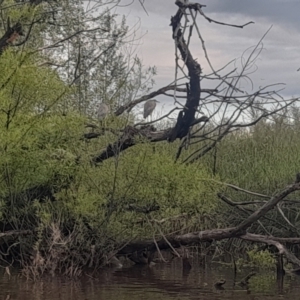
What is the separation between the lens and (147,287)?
940cm

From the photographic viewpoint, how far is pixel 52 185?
35.3ft

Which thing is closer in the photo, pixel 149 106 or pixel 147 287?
pixel 147 287

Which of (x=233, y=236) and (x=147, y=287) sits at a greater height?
(x=233, y=236)

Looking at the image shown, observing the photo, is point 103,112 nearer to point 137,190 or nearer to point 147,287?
point 137,190

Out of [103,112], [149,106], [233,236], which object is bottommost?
[233,236]

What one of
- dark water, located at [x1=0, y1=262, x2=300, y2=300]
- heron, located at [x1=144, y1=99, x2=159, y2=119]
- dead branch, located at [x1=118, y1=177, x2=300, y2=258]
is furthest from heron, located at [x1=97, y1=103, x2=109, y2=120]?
dark water, located at [x1=0, y1=262, x2=300, y2=300]

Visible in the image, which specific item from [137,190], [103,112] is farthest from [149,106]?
[137,190]

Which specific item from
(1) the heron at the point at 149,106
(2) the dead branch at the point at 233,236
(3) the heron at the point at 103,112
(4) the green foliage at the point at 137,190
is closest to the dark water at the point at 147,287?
(2) the dead branch at the point at 233,236

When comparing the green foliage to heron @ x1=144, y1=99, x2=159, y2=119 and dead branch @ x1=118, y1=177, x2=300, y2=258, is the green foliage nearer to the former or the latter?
dead branch @ x1=118, y1=177, x2=300, y2=258

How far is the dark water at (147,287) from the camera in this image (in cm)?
870

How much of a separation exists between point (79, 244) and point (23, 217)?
3.23 feet

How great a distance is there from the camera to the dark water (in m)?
8.70

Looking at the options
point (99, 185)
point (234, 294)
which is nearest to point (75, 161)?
point (99, 185)

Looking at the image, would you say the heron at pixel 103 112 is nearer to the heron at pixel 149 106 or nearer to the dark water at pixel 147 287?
the heron at pixel 149 106
